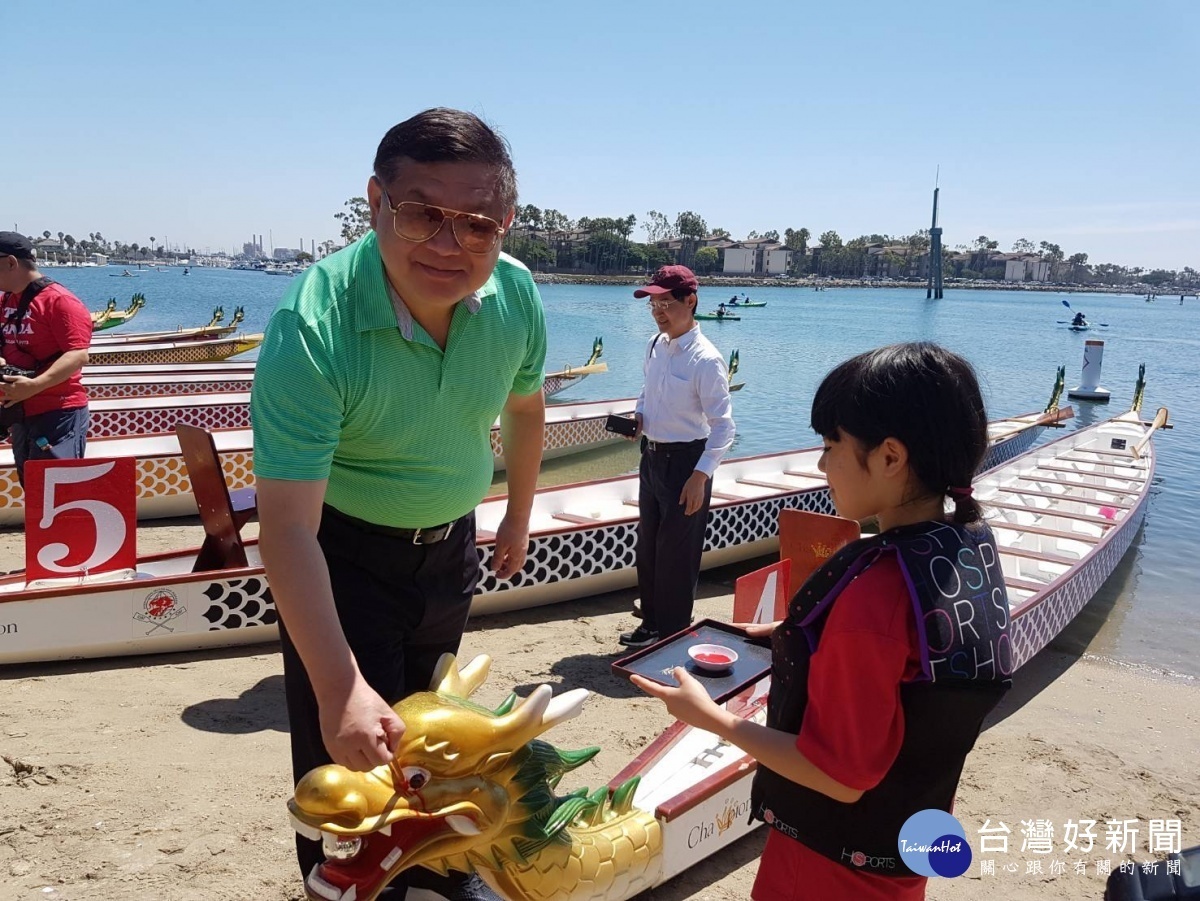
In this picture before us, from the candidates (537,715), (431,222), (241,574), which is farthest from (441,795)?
(241,574)

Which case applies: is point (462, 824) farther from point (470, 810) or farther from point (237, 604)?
point (237, 604)

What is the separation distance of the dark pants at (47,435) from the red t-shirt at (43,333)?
6 cm

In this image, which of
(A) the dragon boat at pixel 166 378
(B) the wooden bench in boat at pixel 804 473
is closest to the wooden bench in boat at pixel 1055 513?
(B) the wooden bench in boat at pixel 804 473

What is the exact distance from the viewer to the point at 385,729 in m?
1.68

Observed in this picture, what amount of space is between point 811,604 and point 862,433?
1.12ft

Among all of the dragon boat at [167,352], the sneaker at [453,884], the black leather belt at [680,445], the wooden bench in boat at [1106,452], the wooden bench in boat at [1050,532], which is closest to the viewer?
the sneaker at [453,884]

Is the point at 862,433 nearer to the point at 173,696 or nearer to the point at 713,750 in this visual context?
the point at 713,750

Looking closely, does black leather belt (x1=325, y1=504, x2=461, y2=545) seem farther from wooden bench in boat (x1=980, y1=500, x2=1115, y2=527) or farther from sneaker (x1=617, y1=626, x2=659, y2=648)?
wooden bench in boat (x1=980, y1=500, x2=1115, y2=527)

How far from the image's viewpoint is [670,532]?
5.29m

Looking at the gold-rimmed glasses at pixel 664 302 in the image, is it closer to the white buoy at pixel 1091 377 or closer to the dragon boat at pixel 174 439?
the dragon boat at pixel 174 439

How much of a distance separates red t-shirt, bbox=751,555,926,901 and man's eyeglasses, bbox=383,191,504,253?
1.05 meters

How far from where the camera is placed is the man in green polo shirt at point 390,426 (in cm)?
171

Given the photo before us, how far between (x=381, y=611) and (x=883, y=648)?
1252mm

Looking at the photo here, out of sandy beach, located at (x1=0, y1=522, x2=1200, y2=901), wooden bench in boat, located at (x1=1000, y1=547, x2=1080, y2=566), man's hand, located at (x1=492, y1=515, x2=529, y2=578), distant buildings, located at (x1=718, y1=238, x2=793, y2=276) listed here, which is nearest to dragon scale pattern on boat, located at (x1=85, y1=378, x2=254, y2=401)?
sandy beach, located at (x1=0, y1=522, x2=1200, y2=901)
